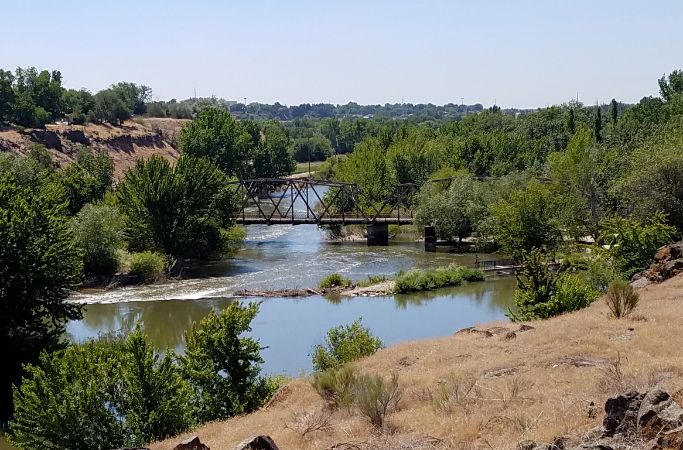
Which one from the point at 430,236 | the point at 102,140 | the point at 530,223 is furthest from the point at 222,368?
the point at 102,140

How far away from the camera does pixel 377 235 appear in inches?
2640

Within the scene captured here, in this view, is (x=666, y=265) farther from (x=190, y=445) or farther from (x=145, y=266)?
→ (x=145, y=266)

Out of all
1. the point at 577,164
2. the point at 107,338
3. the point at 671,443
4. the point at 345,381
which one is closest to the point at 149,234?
the point at 107,338

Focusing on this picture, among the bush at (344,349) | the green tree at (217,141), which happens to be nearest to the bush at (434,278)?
the bush at (344,349)

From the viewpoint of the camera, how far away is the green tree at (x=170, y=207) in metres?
54.6

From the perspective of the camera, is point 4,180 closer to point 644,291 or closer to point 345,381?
point 345,381

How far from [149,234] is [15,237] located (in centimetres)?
2593

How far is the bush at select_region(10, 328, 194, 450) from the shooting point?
63.4ft

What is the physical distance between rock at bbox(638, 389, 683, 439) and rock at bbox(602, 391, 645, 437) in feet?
0.78

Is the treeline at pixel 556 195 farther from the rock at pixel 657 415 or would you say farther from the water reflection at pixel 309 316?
the rock at pixel 657 415

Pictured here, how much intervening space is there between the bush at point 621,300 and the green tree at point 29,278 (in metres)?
19.1

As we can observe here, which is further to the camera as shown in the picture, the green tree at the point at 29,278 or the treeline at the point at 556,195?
the treeline at the point at 556,195

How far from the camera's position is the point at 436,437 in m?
14.9

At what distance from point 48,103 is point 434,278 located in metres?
80.3
